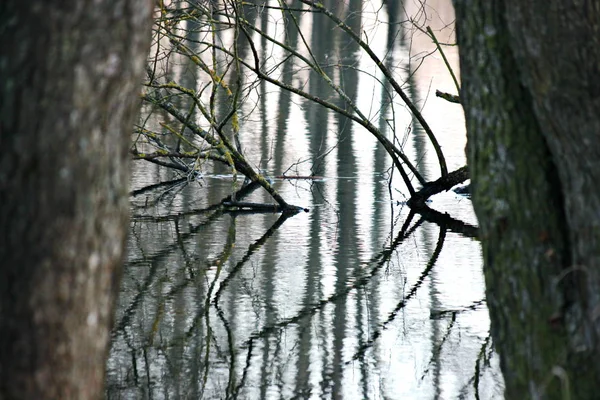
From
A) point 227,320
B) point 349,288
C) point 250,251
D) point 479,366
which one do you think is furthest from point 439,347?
point 250,251

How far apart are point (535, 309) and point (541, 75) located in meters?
0.77

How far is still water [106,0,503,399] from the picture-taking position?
5.23 metres

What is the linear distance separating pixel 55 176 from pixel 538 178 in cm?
163

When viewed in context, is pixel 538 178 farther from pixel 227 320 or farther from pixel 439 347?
pixel 227 320

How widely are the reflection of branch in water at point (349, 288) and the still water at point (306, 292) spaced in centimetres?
1

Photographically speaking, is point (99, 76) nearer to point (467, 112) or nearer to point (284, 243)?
point (467, 112)

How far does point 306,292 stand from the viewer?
22.1 ft

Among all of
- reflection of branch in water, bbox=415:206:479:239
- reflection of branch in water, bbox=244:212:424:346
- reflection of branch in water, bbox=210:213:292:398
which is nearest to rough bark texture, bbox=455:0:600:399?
reflection of branch in water, bbox=210:213:292:398

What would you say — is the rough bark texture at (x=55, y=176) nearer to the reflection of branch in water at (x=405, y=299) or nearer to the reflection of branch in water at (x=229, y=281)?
the reflection of branch in water at (x=229, y=281)

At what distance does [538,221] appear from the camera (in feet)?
10.4

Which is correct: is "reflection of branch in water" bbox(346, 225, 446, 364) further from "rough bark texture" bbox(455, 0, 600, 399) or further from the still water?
"rough bark texture" bbox(455, 0, 600, 399)

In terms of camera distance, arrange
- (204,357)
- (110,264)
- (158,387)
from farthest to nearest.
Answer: (204,357)
(158,387)
(110,264)

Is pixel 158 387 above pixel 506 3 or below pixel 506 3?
below

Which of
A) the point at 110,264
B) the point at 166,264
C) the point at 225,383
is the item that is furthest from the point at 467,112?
the point at 166,264
